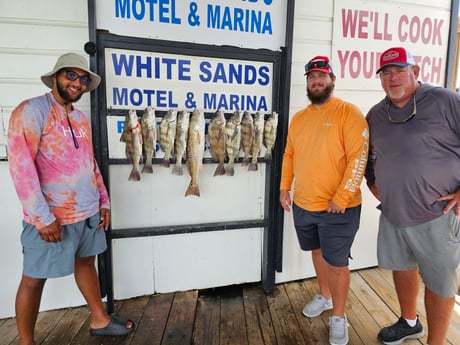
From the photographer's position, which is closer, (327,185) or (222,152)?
(327,185)

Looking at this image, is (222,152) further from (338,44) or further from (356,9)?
(356,9)

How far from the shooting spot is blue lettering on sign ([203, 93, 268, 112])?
8.15 ft

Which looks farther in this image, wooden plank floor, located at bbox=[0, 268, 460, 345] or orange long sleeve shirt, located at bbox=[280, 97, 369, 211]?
wooden plank floor, located at bbox=[0, 268, 460, 345]

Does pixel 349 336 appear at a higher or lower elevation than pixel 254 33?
lower

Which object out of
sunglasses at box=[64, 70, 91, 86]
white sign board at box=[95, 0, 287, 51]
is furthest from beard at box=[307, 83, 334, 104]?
sunglasses at box=[64, 70, 91, 86]

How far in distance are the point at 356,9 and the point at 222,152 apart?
180cm

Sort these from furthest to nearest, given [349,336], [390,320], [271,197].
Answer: [271,197] < [390,320] < [349,336]

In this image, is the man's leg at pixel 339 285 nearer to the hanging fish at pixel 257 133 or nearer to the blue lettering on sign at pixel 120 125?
the hanging fish at pixel 257 133

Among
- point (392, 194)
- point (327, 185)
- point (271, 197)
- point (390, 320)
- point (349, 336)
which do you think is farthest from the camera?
point (271, 197)

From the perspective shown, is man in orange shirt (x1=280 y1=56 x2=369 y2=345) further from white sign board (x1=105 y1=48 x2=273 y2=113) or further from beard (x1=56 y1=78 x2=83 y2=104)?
beard (x1=56 y1=78 x2=83 y2=104)

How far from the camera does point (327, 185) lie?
203 centimetres

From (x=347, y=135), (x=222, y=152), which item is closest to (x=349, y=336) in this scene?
(x=347, y=135)

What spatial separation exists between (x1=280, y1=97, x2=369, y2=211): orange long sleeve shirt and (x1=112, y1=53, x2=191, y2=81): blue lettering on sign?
99 cm

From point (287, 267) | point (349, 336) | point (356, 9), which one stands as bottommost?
point (349, 336)
